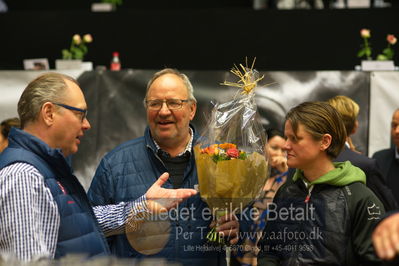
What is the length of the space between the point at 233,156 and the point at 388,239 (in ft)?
3.15

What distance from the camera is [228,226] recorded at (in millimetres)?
2400

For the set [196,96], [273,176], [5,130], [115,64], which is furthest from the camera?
[115,64]

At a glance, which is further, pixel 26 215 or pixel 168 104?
pixel 168 104

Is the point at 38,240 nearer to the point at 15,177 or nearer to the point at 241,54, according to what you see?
the point at 15,177

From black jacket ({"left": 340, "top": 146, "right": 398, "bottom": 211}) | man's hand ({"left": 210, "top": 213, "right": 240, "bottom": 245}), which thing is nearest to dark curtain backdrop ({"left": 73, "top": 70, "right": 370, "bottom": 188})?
black jacket ({"left": 340, "top": 146, "right": 398, "bottom": 211})

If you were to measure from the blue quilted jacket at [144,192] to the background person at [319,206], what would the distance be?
0.92ft

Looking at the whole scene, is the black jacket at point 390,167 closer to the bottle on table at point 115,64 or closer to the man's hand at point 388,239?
the bottle on table at point 115,64

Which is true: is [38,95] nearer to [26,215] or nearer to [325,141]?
[26,215]

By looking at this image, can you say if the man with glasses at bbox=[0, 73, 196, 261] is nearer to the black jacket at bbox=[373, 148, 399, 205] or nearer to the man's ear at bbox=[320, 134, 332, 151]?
the man's ear at bbox=[320, 134, 332, 151]

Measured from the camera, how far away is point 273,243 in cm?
244

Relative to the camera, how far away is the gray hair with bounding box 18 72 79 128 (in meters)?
2.09

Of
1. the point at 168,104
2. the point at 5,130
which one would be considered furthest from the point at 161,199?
the point at 5,130

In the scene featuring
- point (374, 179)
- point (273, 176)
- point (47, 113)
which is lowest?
point (273, 176)

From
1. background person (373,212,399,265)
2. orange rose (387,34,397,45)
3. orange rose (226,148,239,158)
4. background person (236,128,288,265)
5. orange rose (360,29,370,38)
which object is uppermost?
orange rose (360,29,370,38)
